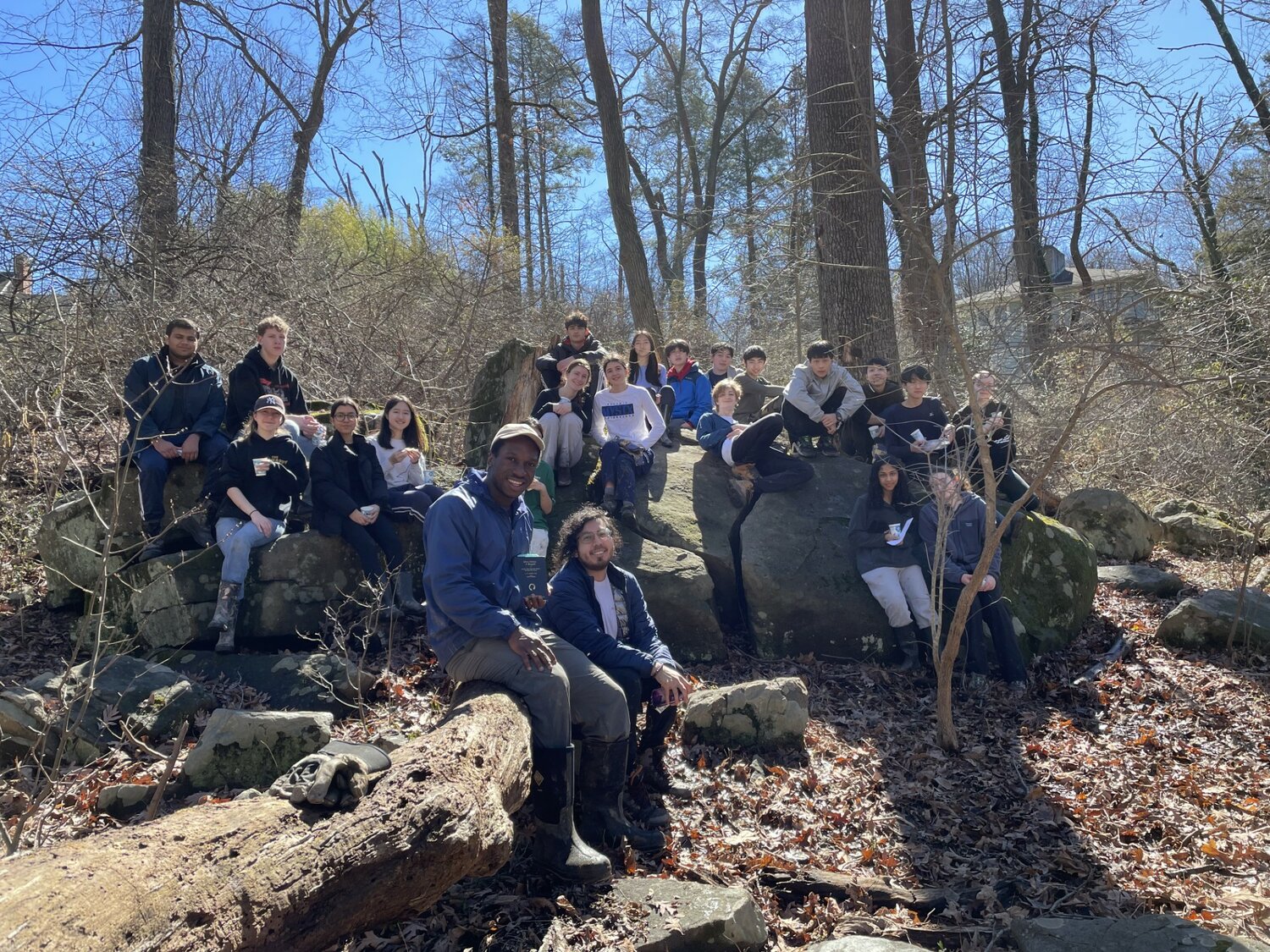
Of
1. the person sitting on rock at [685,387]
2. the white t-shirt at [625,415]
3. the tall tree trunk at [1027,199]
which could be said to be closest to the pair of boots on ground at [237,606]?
the white t-shirt at [625,415]

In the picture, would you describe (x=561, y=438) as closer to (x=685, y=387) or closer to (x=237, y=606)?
(x=685, y=387)

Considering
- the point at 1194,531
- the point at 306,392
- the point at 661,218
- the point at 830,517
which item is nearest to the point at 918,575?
the point at 830,517

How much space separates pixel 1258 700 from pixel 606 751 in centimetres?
547

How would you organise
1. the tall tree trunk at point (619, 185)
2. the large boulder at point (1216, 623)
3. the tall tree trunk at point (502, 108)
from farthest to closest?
the tall tree trunk at point (502, 108), the tall tree trunk at point (619, 185), the large boulder at point (1216, 623)

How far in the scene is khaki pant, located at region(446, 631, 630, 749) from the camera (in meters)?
4.29

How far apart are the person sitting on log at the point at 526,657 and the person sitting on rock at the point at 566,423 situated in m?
3.45

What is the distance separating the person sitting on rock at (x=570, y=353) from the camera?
908 centimetres

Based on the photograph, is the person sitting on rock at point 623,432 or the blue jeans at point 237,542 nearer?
the blue jeans at point 237,542

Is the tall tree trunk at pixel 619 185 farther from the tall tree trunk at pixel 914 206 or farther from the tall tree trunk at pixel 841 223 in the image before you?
the tall tree trunk at pixel 914 206

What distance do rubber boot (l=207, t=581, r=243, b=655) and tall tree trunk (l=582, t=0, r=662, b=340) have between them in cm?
896

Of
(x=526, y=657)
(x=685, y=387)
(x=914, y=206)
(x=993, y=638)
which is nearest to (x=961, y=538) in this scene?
(x=993, y=638)

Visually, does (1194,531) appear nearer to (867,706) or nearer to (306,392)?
(867,706)

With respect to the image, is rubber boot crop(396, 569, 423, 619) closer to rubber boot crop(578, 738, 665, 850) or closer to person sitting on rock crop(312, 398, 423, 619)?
person sitting on rock crop(312, 398, 423, 619)

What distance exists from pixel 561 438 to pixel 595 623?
3.44 m
